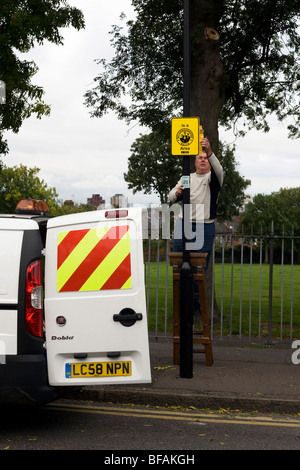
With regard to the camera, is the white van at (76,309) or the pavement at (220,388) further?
the pavement at (220,388)

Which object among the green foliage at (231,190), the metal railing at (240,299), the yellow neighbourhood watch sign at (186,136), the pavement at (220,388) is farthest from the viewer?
the green foliage at (231,190)

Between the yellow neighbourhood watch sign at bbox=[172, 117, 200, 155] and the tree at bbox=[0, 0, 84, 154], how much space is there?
5.83 m

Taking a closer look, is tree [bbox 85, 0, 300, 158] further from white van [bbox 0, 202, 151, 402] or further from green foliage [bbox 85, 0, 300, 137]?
white van [bbox 0, 202, 151, 402]

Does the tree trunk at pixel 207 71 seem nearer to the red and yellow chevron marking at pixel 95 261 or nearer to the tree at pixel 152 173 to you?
the red and yellow chevron marking at pixel 95 261

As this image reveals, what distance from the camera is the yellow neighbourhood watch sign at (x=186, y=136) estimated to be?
7.37 meters

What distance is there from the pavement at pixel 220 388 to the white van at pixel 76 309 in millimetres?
1557

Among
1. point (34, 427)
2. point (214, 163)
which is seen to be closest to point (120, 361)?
point (34, 427)

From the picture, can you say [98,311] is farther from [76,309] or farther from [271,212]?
[271,212]

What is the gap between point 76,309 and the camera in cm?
531

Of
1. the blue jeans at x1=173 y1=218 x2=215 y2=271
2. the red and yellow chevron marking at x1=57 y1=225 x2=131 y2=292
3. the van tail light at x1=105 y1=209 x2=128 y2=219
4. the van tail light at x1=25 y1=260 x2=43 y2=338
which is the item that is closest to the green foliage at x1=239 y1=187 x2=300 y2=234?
the blue jeans at x1=173 y1=218 x2=215 y2=271

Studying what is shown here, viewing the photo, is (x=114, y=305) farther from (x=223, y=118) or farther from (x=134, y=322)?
(x=223, y=118)

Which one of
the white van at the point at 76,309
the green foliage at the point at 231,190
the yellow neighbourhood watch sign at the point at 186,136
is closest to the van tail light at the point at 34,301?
the white van at the point at 76,309

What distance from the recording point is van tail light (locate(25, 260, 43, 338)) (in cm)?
524

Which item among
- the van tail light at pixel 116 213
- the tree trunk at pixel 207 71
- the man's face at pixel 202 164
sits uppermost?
the tree trunk at pixel 207 71
